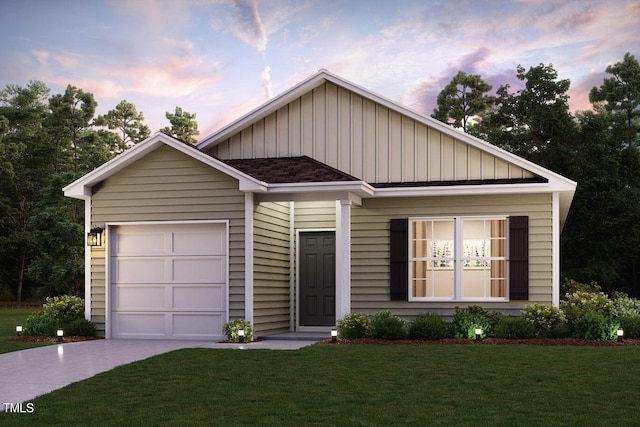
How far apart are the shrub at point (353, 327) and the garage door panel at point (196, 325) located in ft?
7.94

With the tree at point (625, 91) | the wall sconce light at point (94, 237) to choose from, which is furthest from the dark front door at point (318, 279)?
the tree at point (625, 91)

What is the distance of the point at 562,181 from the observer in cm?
1520

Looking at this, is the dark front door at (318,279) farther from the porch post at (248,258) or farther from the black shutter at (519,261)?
the black shutter at (519,261)

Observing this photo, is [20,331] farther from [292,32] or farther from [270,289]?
[292,32]

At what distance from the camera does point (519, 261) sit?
1540cm

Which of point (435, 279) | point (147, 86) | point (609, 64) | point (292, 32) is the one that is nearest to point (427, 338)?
point (435, 279)

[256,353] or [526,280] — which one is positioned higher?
[526,280]

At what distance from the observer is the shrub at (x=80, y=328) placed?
51.1 feet

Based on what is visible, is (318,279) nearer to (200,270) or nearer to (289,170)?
(289,170)

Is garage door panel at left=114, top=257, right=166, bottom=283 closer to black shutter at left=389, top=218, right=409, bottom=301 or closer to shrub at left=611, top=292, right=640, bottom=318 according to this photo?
black shutter at left=389, top=218, right=409, bottom=301

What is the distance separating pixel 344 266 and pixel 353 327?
1234 mm

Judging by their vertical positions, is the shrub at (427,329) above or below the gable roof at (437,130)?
below

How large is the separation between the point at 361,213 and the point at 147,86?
1578 cm

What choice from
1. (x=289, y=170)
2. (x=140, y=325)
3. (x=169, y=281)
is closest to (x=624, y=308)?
(x=289, y=170)
